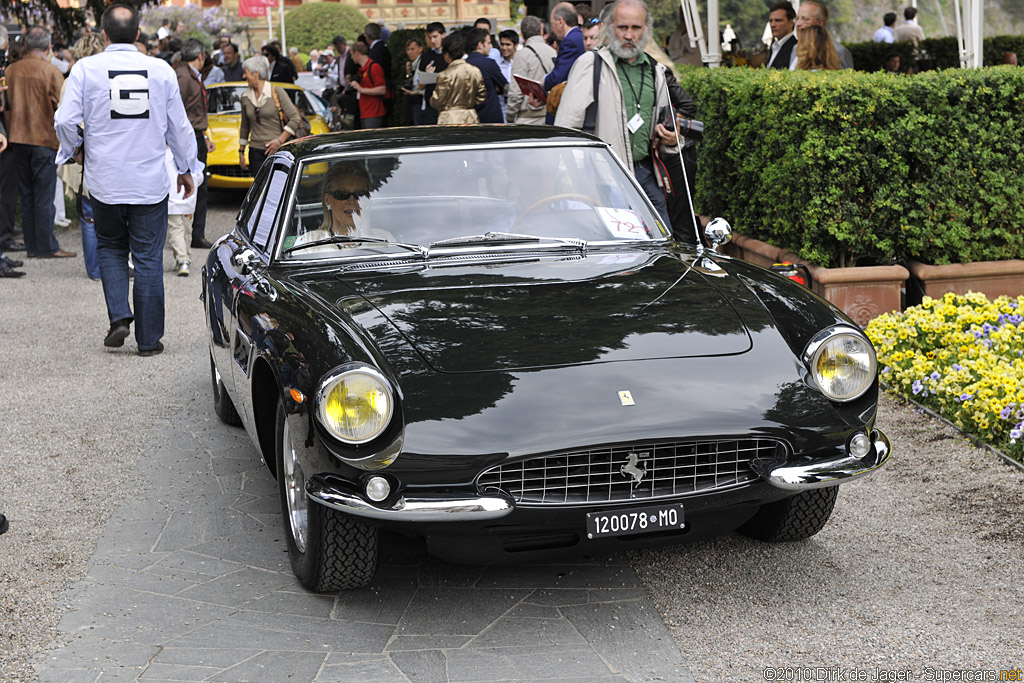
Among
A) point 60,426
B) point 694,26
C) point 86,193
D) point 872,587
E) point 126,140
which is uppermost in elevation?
point 694,26

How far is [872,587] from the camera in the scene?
4.10 metres

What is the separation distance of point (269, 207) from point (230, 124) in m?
10.9

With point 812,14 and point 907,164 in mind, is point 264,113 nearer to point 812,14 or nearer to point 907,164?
point 812,14

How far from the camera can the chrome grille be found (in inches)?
142

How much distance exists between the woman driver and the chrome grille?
158 centimetres

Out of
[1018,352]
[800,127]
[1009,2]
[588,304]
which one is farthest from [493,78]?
[1009,2]

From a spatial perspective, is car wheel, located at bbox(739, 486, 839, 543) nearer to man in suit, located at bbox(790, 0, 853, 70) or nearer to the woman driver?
the woman driver

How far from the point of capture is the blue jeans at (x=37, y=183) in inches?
460

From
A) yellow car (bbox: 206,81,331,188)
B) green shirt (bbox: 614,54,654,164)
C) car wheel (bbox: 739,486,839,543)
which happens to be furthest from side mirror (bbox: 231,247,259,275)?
yellow car (bbox: 206,81,331,188)

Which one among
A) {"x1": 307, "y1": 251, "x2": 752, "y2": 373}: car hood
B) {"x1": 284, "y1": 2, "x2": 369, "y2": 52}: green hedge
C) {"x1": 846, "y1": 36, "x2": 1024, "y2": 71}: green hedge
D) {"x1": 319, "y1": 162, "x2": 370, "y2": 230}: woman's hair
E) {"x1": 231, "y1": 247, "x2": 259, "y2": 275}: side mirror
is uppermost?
{"x1": 284, "y1": 2, "x2": 369, "y2": 52}: green hedge

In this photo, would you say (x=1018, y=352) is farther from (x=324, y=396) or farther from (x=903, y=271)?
(x=324, y=396)

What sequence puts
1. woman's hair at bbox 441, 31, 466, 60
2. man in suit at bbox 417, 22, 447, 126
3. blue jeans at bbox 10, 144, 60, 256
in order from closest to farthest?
blue jeans at bbox 10, 144, 60, 256 → woman's hair at bbox 441, 31, 466, 60 → man in suit at bbox 417, 22, 447, 126

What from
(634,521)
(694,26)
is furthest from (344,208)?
(694,26)

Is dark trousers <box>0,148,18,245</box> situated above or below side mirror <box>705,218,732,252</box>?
above
